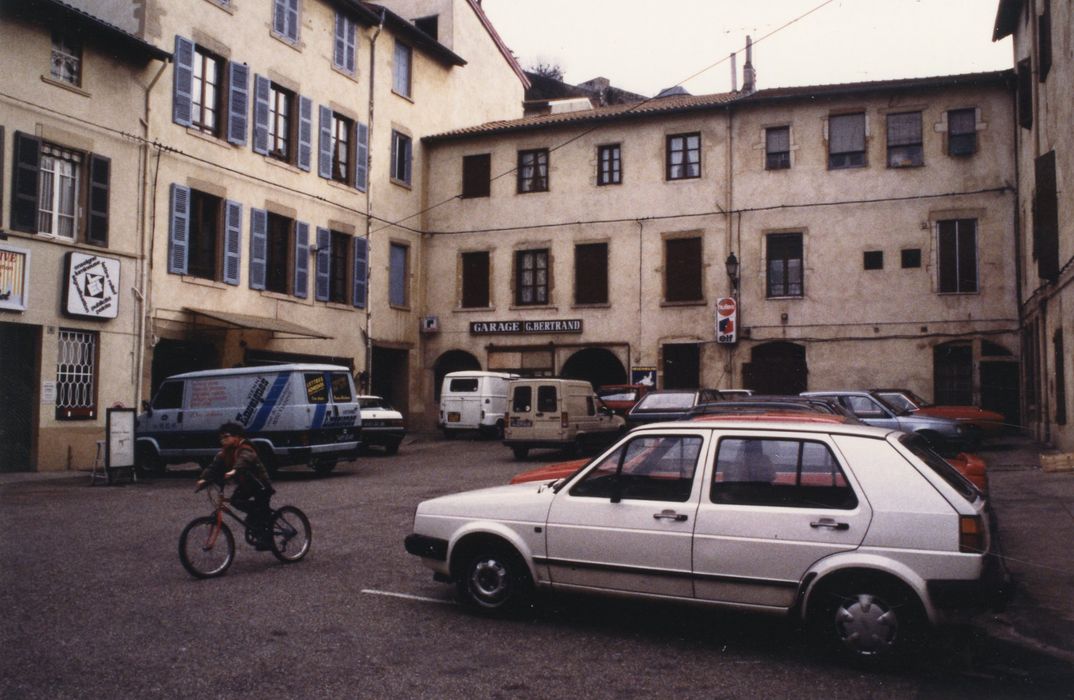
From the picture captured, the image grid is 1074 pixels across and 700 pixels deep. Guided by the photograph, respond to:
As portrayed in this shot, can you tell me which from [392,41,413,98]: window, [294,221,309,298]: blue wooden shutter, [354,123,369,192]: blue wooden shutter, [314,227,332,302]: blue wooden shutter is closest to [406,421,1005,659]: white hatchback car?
[294,221,309,298]: blue wooden shutter

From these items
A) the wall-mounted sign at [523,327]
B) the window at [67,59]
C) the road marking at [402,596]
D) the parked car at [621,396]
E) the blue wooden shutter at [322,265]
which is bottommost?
the road marking at [402,596]

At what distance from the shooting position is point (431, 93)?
3084cm

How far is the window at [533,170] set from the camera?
29109 mm

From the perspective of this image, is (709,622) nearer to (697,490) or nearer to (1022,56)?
(697,490)

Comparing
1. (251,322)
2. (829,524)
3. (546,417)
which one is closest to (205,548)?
(829,524)

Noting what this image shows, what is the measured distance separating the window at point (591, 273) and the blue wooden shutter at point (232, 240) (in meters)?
10.4

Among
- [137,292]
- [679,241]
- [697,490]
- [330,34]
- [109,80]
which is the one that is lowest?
[697,490]

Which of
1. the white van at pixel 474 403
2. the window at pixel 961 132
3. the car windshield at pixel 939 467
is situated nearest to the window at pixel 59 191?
the white van at pixel 474 403

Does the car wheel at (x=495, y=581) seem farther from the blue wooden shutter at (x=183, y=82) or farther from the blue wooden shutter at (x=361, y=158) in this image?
the blue wooden shutter at (x=361, y=158)

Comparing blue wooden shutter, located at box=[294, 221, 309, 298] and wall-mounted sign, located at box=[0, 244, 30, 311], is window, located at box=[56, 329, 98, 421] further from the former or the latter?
blue wooden shutter, located at box=[294, 221, 309, 298]

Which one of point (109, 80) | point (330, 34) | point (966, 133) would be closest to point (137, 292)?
point (109, 80)

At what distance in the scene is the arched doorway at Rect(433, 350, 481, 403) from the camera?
30.0 metres

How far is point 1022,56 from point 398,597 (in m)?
22.5

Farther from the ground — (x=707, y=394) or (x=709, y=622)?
(x=707, y=394)
